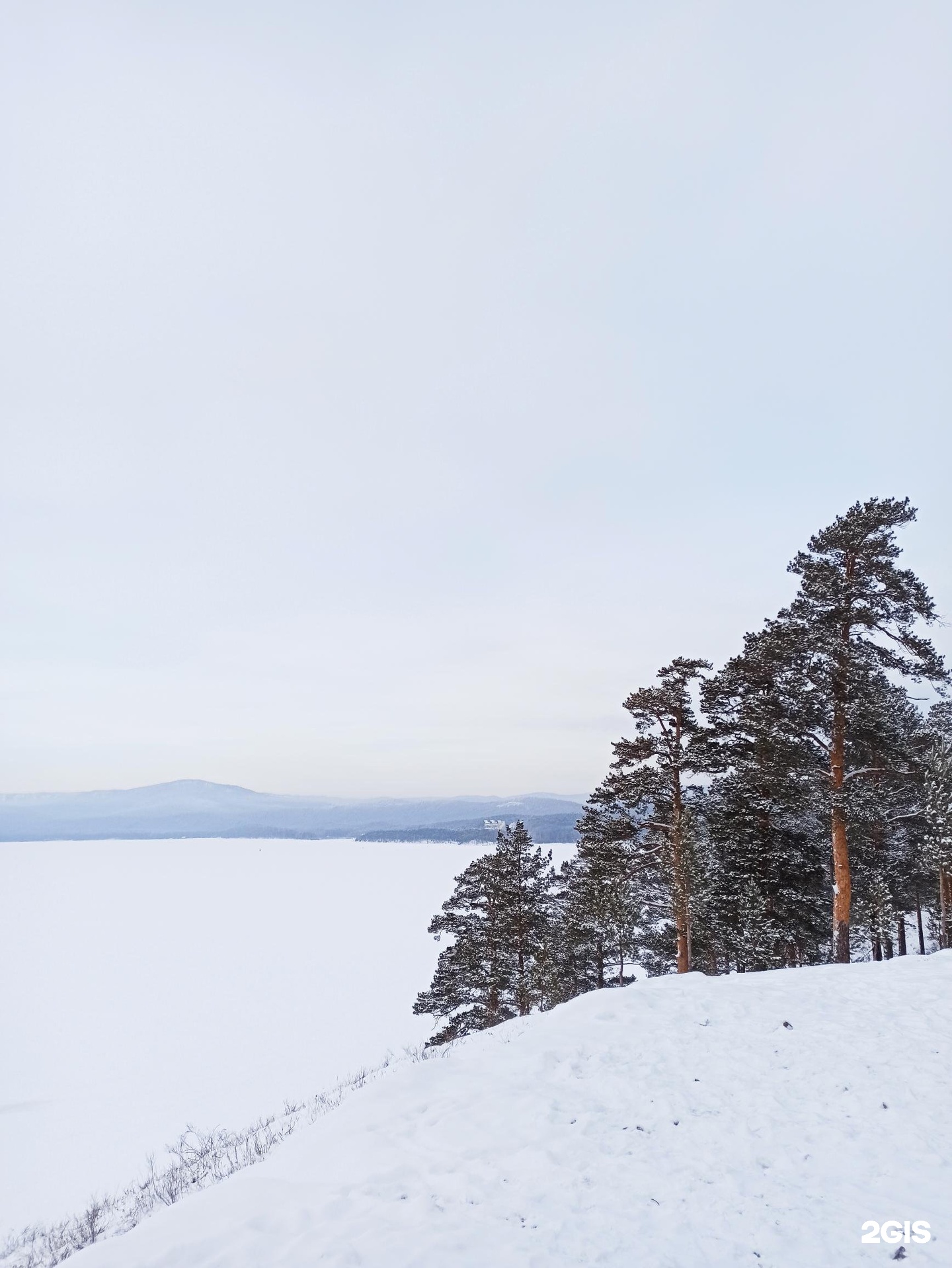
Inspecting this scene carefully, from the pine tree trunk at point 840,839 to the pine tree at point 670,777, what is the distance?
3.81 metres

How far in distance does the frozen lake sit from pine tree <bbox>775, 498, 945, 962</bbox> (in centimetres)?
2552

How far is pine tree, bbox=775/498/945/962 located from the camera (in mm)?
15039

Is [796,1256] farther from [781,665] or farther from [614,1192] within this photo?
[781,665]

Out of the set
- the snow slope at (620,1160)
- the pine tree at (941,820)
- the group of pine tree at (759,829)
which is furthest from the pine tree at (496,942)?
the pine tree at (941,820)

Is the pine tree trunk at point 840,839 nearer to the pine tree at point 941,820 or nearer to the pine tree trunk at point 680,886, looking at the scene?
the pine tree trunk at point 680,886

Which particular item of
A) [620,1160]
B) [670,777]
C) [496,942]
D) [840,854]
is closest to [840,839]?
[840,854]

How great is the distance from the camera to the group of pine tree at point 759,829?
15.4m

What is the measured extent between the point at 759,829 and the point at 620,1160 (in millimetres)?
15405

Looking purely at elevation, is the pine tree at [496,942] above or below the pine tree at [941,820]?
below

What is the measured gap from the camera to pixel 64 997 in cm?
4981

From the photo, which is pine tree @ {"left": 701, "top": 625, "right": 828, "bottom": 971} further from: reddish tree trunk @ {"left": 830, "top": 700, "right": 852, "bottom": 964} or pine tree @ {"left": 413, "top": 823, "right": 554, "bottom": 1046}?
Answer: pine tree @ {"left": 413, "top": 823, "right": 554, "bottom": 1046}

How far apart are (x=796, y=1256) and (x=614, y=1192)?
1603 millimetres

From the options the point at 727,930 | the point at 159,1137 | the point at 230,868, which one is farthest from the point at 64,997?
the point at 230,868

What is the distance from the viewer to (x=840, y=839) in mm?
15414
